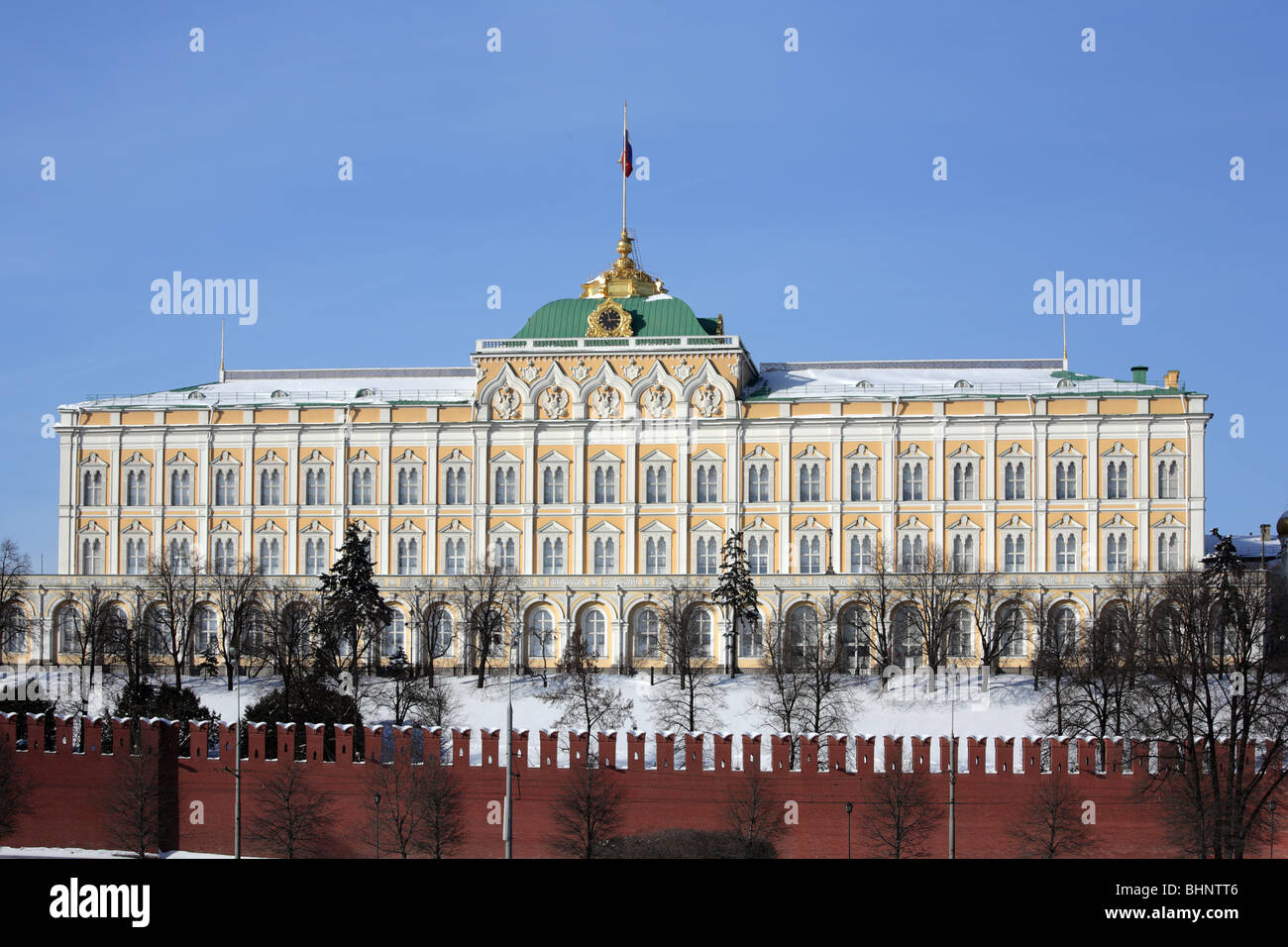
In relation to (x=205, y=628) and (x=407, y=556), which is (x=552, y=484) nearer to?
(x=407, y=556)

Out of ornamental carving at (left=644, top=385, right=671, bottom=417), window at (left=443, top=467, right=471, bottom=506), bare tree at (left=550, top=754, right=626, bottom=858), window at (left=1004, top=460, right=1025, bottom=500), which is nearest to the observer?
bare tree at (left=550, top=754, right=626, bottom=858)

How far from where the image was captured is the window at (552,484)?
93438 millimetres

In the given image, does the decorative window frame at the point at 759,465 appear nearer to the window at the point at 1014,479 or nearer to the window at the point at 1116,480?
the window at the point at 1014,479

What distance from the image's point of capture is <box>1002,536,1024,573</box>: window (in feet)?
295

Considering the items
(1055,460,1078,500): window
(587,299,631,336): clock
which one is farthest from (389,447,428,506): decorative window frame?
(1055,460,1078,500): window

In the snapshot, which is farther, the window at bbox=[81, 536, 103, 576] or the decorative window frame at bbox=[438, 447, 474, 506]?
the window at bbox=[81, 536, 103, 576]

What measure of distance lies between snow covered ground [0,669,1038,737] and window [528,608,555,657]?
888cm

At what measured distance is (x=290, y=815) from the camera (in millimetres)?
52188

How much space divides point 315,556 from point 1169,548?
42371mm

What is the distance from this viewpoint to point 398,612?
291ft

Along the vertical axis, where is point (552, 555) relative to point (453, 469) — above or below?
below

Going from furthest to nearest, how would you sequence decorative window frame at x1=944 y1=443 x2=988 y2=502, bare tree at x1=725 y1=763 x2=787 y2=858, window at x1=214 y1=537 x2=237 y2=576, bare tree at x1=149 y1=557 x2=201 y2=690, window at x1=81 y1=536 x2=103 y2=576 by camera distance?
window at x1=81 y1=536 x2=103 y2=576
window at x1=214 y1=537 x2=237 y2=576
decorative window frame at x1=944 y1=443 x2=988 y2=502
bare tree at x1=149 y1=557 x2=201 y2=690
bare tree at x1=725 y1=763 x2=787 y2=858

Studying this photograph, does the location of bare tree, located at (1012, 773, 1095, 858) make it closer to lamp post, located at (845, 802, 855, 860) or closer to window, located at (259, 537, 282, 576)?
lamp post, located at (845, 802, 855, 860)

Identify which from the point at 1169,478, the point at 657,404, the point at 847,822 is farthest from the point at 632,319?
the point at 847,822
